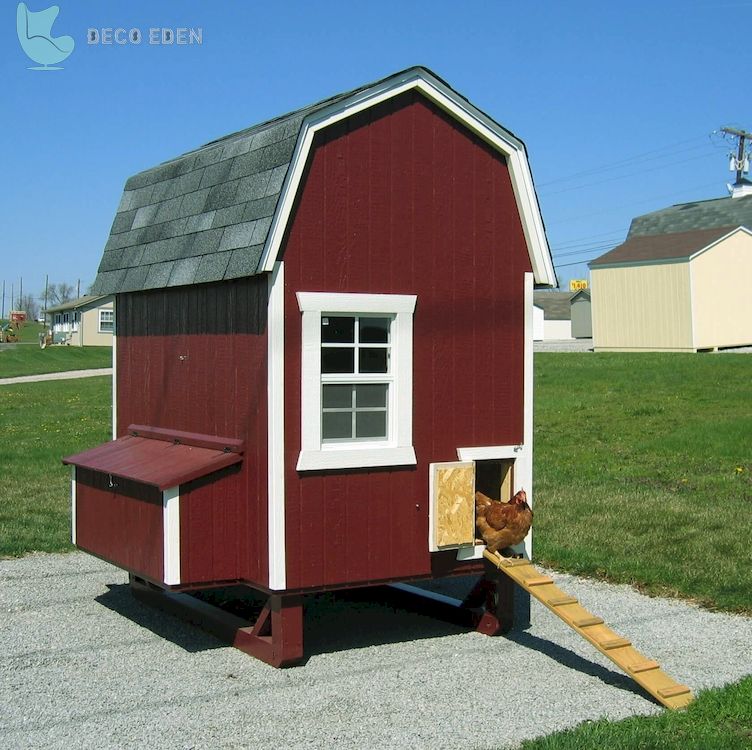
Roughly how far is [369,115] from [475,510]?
2.87 meters

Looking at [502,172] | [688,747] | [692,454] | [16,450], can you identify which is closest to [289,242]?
[502,172]

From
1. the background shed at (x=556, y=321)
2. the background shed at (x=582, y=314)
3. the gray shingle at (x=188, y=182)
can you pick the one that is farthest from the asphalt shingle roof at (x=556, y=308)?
the gray shingle at (x=188, y=182)

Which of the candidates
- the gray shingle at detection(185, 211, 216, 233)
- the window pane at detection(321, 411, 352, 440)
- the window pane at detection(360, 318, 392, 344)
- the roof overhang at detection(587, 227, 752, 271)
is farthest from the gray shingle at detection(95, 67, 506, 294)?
the roof overhang at detection(587, 227, 752, 271)

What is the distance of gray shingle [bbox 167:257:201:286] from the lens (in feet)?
25.9

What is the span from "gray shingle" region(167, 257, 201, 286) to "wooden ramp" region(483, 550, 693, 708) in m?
2.94

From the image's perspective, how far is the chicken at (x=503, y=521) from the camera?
307 inches

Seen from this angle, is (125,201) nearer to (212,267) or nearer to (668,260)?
(212,267)

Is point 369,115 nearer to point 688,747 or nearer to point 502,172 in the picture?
point 502,172

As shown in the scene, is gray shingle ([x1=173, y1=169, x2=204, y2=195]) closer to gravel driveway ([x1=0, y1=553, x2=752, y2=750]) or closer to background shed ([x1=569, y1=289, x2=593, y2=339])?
gravel driveway ([x1=0, y1=553, x2=752, y2=750])

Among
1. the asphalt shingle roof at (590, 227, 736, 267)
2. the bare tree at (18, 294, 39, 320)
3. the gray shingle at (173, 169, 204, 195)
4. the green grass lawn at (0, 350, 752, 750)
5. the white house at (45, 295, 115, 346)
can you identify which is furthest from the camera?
the bare tree at (18, 294, 39, 320)

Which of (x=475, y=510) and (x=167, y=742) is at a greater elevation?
(x=475, y=510)

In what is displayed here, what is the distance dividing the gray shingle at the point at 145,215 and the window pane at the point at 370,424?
8.77 feet

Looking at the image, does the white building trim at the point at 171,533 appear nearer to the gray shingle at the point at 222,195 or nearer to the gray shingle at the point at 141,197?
the gray shingle at the point at 222,195

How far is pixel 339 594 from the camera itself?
9586 millimetres
